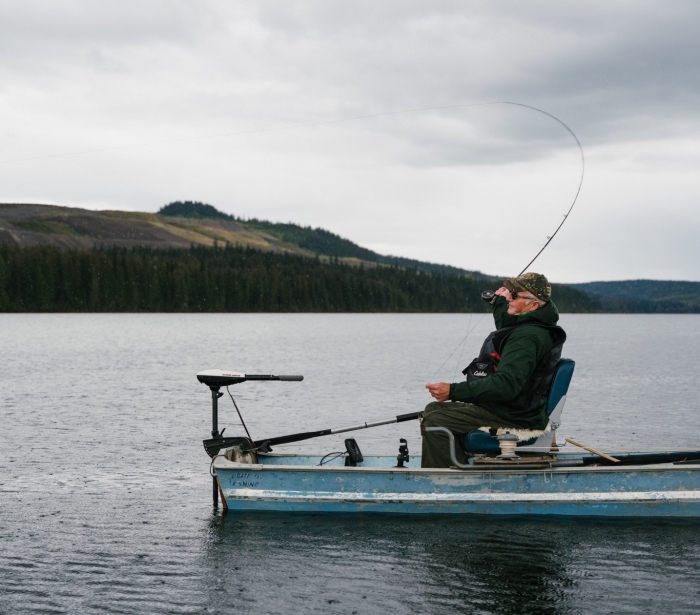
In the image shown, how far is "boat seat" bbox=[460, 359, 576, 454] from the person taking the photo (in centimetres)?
1023

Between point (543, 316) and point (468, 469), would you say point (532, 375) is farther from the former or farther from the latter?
point (468, 469)

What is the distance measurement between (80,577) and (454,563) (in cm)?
367

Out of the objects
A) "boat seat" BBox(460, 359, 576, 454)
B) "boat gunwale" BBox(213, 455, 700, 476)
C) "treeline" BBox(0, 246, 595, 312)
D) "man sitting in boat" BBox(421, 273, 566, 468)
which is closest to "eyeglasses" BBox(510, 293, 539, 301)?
"man sitting in boat" BBox(421, 273, 566, 468)

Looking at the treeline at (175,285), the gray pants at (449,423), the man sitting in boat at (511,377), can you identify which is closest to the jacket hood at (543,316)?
the man sitting in boat at (511,377)

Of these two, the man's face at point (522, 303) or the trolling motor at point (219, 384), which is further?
the trolling motor at point (219, 384)

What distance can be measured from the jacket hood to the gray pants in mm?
1129

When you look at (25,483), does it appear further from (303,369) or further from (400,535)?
(303,369)

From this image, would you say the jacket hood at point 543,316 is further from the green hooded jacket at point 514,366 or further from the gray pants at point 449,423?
the gray pants at point 449,423

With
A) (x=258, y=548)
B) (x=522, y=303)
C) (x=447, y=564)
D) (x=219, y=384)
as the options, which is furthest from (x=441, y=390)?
(x=219, y=384)

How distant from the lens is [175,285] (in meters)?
158

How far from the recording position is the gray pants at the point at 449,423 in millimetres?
10297

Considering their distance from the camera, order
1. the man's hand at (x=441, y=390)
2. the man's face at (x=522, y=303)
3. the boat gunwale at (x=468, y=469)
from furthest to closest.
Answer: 1. the boat gunwale at (x=468, y=469)
2. the man's face at (x=522, y=303)
3. the man's hand at (x=441, y=390)

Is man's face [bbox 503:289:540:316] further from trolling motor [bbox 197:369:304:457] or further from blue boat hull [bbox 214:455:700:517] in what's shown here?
trolling motor [bbox 197:369:304:457]

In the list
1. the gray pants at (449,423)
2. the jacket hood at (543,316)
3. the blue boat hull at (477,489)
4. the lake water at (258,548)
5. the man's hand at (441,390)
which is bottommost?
the lake water at (258,548)
